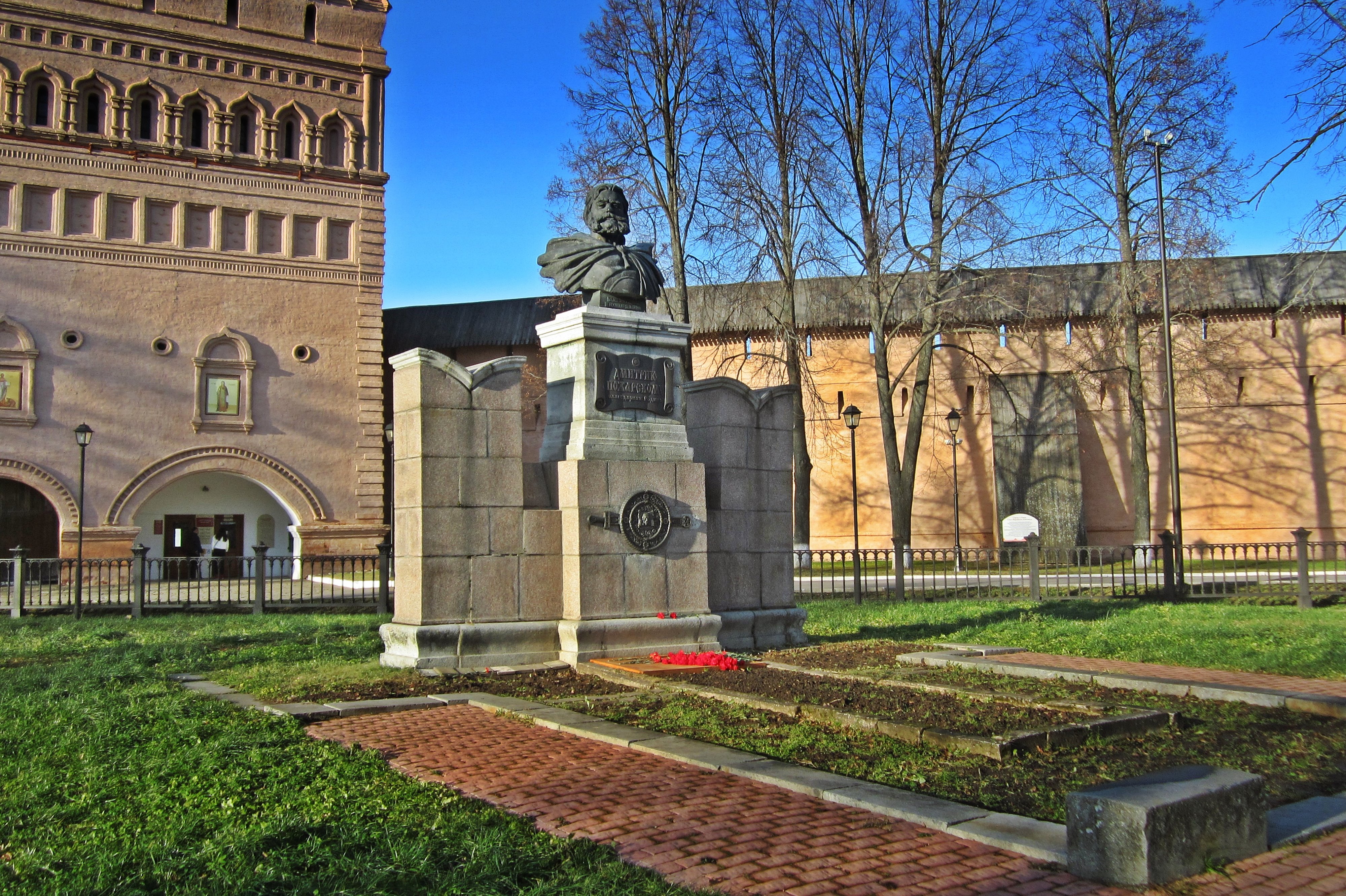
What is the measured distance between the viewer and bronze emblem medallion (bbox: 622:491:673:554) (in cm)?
954

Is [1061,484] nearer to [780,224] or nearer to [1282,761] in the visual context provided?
[780,224]

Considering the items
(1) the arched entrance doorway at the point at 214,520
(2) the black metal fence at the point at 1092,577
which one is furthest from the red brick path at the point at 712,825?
(1) the arched entrance doorway at the point at 214,520

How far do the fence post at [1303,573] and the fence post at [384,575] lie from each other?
12983 millimetres

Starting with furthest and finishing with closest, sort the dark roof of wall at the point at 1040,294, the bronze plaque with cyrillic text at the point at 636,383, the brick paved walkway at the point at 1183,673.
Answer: the dark roof of wall at the point at 1040,294 < the bronze plaque with cyrillic text at the point at 636,383 < the brick paved walkway at the point at 1183,673

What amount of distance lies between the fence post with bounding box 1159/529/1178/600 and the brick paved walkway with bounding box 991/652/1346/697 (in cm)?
715

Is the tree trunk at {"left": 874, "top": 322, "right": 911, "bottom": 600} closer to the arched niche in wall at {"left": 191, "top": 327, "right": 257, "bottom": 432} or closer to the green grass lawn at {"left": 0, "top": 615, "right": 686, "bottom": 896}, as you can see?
the arched niche in wall at {"left": 191, "top": 327, "right": 257, "bottom": 432}

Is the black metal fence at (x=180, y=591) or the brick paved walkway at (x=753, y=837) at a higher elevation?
the black metal fence at (x=180, y=591)

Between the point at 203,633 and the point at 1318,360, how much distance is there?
29093 mm

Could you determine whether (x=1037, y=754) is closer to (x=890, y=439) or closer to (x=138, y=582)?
(x=138, y=582)

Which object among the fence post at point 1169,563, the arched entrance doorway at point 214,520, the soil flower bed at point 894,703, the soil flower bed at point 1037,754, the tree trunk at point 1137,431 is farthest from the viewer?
the arched entrance doorway at point 214,520

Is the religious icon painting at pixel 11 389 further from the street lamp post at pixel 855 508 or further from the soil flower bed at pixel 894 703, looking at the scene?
the soil flower bed at pixel 894 703

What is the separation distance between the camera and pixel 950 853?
416cm

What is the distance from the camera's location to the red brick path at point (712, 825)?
12.6 feet

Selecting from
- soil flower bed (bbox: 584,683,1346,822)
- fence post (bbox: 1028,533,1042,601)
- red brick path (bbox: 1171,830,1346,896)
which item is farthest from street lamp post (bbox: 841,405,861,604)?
red brick path (bbox: 1171,830,1346,896)
